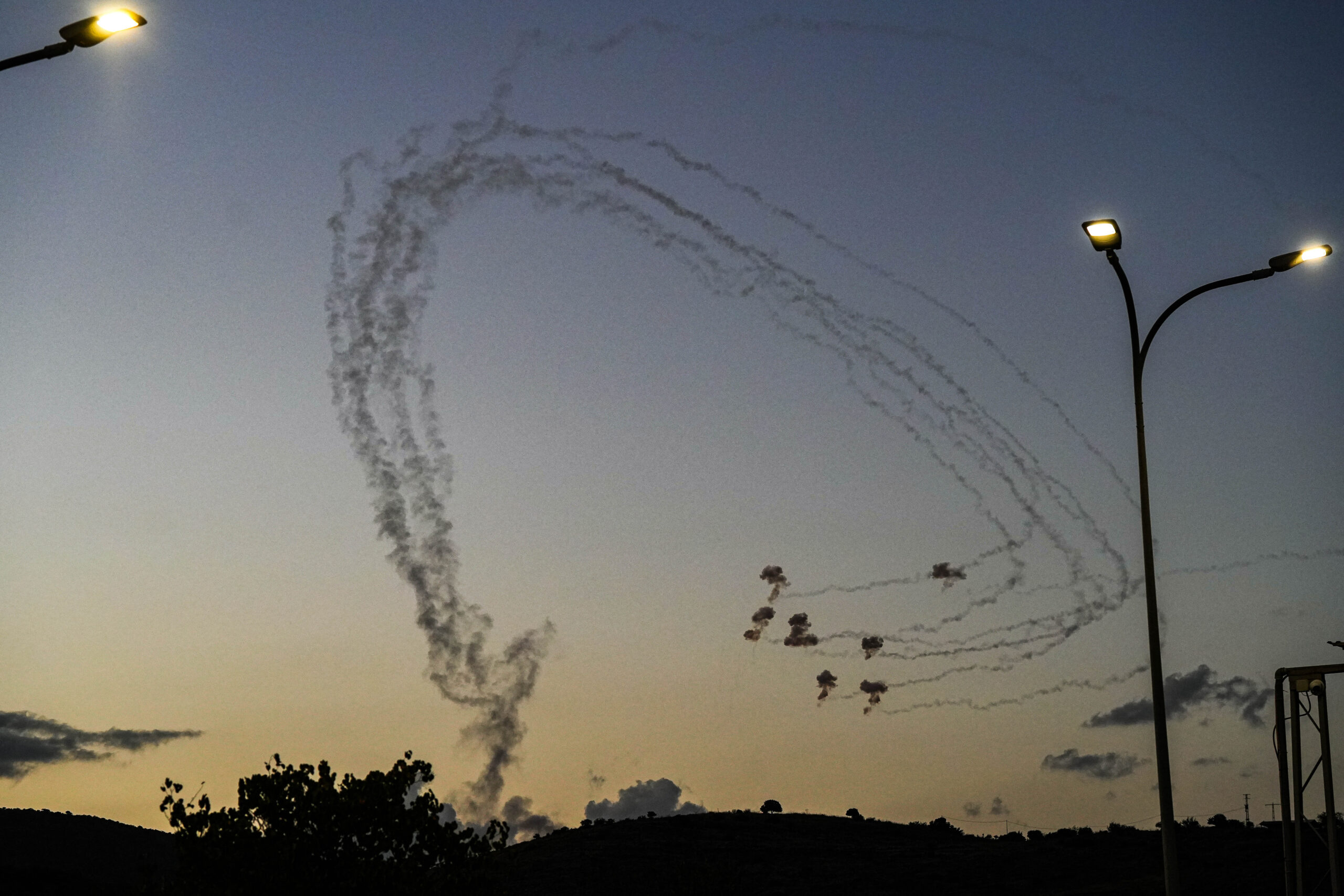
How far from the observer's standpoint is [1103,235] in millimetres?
20172

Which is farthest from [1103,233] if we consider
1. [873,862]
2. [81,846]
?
[81,846]

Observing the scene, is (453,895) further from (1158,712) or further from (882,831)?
(882,831)

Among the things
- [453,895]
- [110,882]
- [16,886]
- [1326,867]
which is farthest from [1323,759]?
[110,882]

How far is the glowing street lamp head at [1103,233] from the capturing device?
792 inches

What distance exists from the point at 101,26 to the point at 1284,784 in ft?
84.2

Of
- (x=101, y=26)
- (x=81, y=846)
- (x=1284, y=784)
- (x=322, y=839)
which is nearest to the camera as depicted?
(x=101, y=26)

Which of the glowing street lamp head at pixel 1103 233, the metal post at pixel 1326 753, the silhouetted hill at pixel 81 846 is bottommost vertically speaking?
the silhouetted hill at pixel 81 846

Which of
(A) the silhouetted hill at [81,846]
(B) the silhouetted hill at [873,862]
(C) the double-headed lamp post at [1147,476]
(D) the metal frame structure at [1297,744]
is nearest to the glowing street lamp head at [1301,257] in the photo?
(C) the double-headed lamp post at [1147,476]

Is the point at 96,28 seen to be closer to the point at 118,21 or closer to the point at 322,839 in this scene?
the point at 118,21

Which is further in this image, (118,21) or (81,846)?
(81,846)

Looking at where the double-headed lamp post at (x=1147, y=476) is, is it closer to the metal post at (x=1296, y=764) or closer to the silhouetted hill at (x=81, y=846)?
the metal post at (x=1296, y=764)

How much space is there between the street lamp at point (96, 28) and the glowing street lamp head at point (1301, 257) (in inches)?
655

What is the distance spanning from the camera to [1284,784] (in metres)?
27.6

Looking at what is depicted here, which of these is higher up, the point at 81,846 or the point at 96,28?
the point at 96,28
